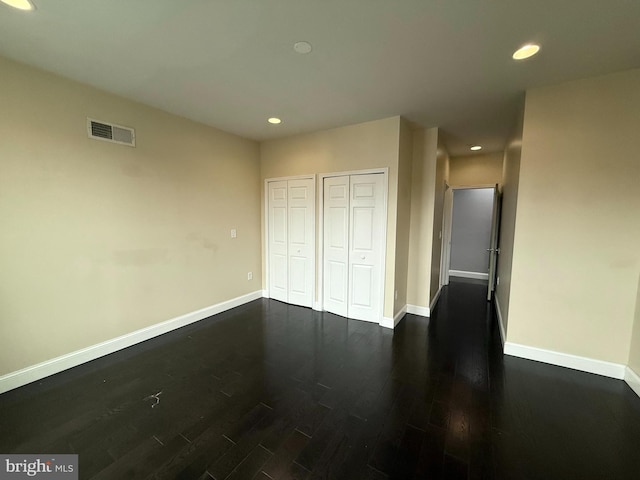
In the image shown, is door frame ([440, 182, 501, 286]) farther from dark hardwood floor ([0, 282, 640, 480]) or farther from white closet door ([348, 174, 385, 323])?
dark hardwood floor ([0, 282, 640, 480])

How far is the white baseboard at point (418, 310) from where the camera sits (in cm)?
389

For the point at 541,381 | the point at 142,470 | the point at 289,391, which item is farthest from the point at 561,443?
the point at 142,470

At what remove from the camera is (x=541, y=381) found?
234cm

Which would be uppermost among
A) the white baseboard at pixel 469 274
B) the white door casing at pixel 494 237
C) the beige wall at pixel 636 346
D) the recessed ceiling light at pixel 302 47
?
the recessed ceiling light at pixel 302 47

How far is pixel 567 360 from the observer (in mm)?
2541

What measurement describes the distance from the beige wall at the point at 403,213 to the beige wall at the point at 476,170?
2.26 meters

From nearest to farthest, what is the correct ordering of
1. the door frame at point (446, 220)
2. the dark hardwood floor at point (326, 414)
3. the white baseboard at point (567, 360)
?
the dark hardwood floor at point (326, 414)
the white baseboard at point (567, 360)
the door frame at point (446, 220)

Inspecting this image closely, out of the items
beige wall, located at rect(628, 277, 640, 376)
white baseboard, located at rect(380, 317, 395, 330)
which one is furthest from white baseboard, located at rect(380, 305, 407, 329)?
beige wall, located at rect(628, 277, 640, 376)

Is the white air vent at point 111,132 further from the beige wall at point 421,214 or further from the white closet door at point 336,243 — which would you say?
the beige wall at point 421,214

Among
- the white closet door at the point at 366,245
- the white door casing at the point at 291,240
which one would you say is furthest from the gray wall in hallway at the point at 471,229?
the white door casing at the point at 291,240

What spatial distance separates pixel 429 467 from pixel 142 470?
1.67 m

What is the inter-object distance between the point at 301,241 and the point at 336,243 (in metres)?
0.63

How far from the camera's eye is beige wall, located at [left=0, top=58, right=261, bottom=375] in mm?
2168

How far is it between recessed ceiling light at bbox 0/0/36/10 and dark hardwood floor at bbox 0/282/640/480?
2737 millimetres
